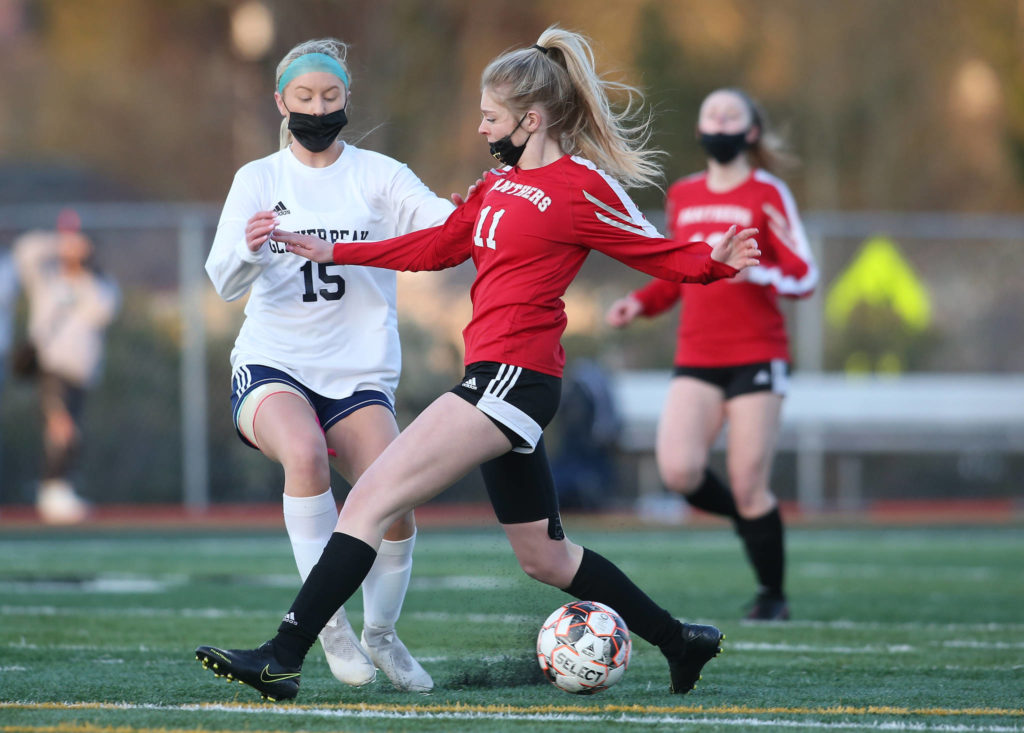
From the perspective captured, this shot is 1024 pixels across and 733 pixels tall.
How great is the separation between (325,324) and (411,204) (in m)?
0.49

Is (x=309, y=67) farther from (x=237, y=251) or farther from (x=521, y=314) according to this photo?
(x=521, y=314)

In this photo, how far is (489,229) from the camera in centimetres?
444

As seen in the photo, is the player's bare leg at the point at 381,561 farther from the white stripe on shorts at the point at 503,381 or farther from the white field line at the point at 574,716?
the white stripe on shorts at the point at 503,381

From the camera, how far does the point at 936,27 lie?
2627 centimetres

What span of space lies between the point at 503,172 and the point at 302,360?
872 millimetres

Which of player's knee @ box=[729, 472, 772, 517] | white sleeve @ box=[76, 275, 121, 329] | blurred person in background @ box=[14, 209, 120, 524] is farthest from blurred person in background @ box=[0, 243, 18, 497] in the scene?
player's knee @ box=[729, 472, 772, 517]

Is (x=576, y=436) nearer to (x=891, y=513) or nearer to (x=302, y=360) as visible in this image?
(x=891, y=513)

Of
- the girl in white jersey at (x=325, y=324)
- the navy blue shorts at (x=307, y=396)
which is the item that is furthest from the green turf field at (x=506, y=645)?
the navy blue shorts at (x=307, y=396)

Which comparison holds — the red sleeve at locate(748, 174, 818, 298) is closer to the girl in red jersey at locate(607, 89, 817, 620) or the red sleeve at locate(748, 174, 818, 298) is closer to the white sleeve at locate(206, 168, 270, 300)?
the girl in red jersey at locate(607, 89, 817, 620)

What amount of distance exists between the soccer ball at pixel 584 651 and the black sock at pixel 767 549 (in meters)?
2.33

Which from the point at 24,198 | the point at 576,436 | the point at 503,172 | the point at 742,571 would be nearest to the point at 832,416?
the point at 576,436

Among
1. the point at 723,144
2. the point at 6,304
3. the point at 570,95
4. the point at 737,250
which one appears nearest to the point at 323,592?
the point at 737,250

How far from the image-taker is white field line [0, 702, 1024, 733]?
4074mm

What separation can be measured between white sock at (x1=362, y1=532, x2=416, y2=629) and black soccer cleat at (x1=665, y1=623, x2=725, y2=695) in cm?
88
